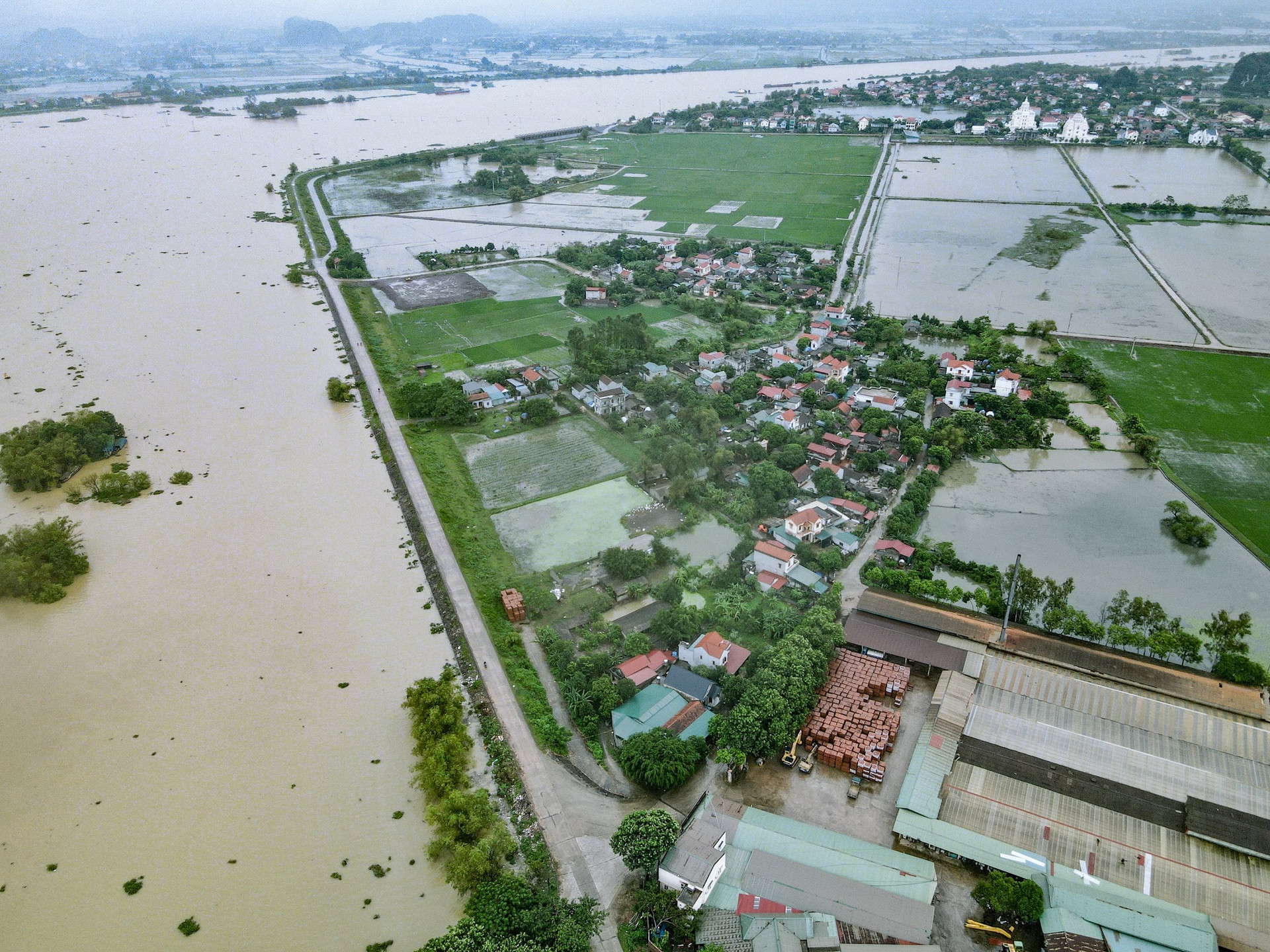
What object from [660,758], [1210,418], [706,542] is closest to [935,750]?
[660,758]

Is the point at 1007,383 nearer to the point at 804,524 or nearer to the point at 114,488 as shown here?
the point at 804,524

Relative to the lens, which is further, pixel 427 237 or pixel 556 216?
pixel 556 216

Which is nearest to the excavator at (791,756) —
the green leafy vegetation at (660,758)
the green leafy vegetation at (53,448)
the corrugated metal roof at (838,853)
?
the corrugated metal roof at (838,853)

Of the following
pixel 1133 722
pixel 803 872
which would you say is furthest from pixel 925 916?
pixel 1133 722

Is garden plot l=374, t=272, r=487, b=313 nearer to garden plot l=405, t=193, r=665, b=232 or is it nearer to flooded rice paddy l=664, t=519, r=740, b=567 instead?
garden plot l=405, t=193, r=665, b=232

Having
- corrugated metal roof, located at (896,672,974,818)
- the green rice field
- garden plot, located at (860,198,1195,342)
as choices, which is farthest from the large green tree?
the green rice field
